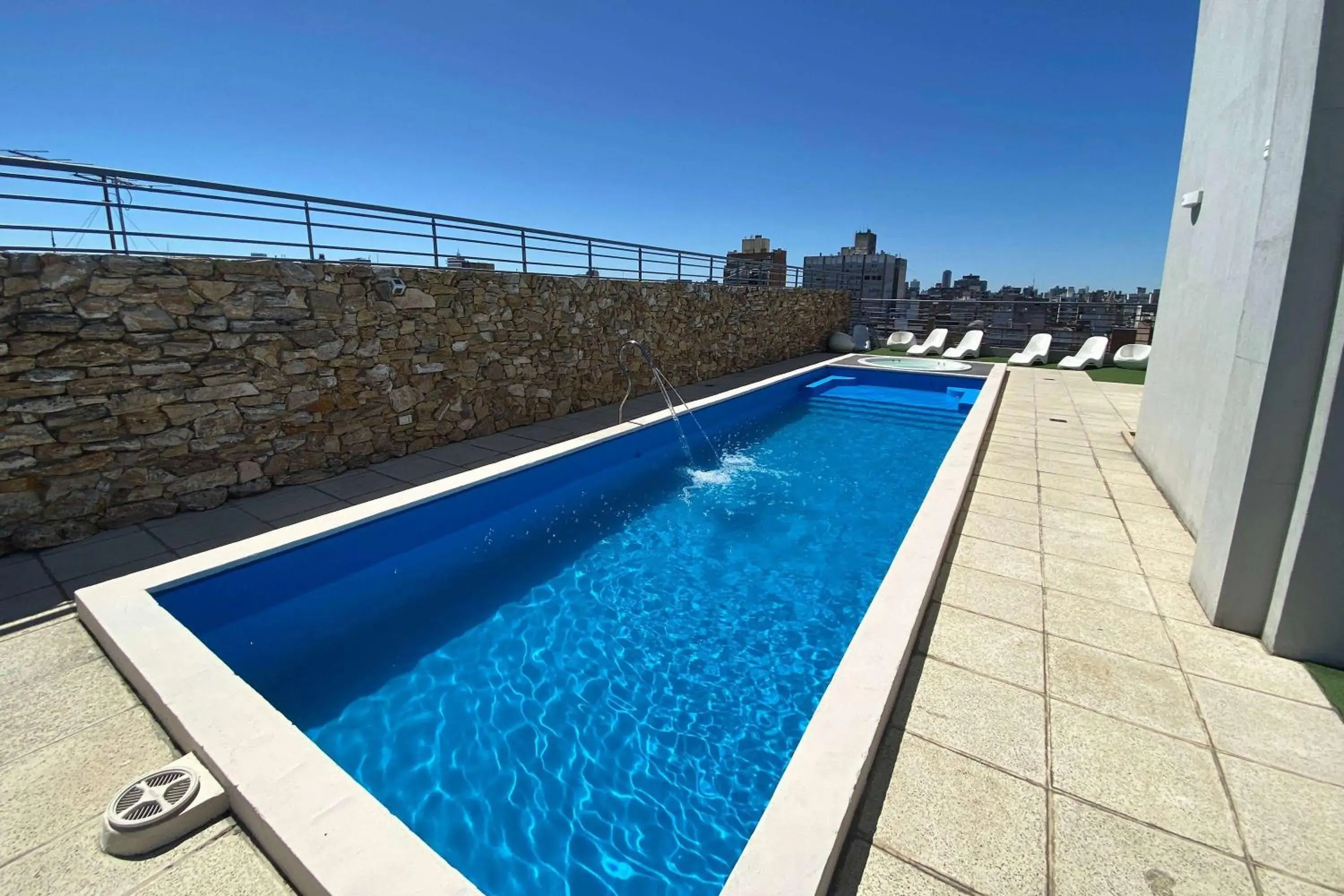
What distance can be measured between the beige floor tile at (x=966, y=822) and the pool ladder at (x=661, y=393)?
4.80 metres

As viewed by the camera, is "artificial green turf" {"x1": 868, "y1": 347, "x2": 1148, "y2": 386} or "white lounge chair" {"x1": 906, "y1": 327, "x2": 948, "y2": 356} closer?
"artificial green turf" {"x1": 868, "y1": 347, "x2": 1148, "y2": 386}

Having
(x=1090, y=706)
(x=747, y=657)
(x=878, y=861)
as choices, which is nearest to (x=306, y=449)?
(x=747, y=657)

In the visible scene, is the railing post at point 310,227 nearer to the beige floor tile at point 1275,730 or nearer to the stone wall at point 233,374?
the stone wall at point 233,374

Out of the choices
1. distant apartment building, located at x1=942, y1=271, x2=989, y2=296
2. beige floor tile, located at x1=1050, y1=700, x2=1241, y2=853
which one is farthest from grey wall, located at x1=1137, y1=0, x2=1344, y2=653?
distant apartment building, located at x1=942, y1=271, x2=989, y2=296

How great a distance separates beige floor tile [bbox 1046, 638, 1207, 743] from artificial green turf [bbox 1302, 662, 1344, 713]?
464 mm

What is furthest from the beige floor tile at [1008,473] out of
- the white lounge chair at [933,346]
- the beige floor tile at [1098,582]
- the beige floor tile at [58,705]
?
the white lounge chair at [933,346]

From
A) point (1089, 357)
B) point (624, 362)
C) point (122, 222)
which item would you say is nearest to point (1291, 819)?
point (122, 222)

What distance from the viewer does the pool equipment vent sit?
1574mm

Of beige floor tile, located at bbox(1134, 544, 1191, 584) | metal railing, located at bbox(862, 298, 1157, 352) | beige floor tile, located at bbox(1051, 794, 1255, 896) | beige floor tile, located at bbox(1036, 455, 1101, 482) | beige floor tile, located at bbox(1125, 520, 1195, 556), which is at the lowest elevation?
beige floor tile, located at bbox(1051, 794, 1255, 896)

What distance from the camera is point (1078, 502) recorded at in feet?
13.8

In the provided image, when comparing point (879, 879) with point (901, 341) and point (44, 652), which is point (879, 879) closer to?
point (44, 652)

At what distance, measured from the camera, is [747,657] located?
9.96 ft

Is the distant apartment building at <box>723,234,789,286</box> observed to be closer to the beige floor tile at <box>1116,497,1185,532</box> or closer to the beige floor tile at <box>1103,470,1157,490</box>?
the beige floor tile at <box>1103,470,1157,490</box>

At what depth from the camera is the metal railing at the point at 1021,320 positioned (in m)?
12.9
